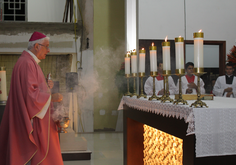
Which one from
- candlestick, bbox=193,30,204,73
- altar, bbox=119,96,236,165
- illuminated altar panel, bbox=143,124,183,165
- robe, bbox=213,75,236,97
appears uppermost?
candlestick, bbox=193,30,204,73

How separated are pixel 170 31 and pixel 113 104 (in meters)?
2.88

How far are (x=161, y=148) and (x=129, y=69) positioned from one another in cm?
103

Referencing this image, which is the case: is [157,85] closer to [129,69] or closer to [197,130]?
[129,69]

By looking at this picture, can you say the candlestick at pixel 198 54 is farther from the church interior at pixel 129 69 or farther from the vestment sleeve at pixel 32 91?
the vestment sleeve at pixel 32 91

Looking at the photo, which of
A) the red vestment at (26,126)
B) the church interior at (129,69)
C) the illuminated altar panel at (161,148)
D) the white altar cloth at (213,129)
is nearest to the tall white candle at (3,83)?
the church interior at (129,69)

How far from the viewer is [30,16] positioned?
28.7 feet

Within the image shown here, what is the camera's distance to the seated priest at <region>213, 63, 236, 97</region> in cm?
414

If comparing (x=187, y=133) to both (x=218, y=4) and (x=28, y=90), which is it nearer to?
(x=28, y=90)

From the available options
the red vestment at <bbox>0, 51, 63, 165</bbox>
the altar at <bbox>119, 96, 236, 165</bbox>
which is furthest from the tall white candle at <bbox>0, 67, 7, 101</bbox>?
the altar at <bbox>119, 96, 236, 165</bbox>

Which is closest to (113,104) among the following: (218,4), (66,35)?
(66,35)

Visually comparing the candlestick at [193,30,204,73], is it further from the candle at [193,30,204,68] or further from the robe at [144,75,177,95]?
the robe at [144,75,177,95]

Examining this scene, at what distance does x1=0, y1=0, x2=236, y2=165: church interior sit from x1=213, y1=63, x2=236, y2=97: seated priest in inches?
2.5

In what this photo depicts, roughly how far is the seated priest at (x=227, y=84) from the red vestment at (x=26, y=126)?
9.64 ft

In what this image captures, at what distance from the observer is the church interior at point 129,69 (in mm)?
1573
